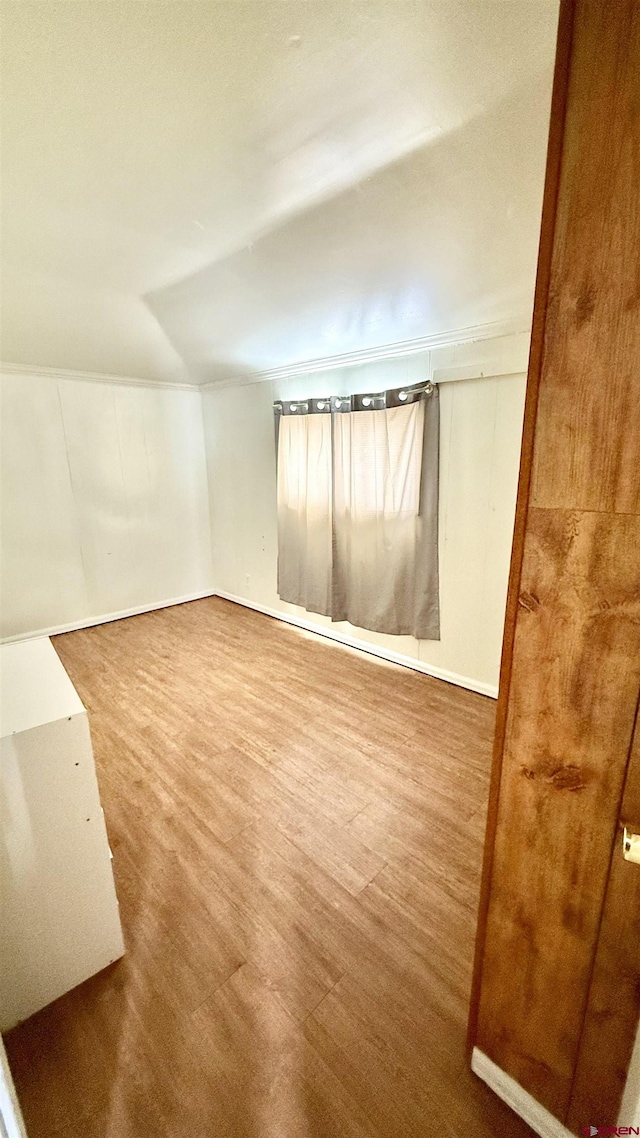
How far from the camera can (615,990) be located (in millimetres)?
775

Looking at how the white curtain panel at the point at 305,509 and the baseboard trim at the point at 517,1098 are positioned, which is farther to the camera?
the white curtain panel at the point at 305,509

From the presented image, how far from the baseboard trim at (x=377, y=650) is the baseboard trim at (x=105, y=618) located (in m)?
0.54

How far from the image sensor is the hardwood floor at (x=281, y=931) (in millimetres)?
1027

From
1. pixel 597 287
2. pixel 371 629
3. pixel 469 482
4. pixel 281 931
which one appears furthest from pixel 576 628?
pixel 371 629

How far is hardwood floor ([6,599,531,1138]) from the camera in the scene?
103 centimetres

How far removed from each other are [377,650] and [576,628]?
106 inches

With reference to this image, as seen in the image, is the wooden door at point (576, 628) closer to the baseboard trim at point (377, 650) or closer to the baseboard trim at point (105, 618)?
the baseboard trim at point (377, 650)

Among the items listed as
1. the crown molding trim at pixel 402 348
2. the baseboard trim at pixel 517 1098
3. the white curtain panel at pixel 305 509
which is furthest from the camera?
the white curtain panel at pixel 305 509

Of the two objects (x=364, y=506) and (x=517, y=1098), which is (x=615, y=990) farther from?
(x=364, y=506)

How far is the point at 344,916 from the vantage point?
1456 millimetres

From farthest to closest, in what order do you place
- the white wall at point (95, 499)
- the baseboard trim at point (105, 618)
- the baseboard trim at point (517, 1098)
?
the baseboard trim at point (105, 618), the white wall at point (95, 499), the baseboard trim at point (517, 1098)

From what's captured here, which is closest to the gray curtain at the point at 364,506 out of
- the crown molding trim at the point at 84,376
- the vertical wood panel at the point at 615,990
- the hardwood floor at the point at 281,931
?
the hardwood floor at the point at 281,931

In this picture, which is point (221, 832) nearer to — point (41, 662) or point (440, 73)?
point (41, 662)

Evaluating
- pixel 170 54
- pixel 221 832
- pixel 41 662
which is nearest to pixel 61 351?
pixel 170 54
